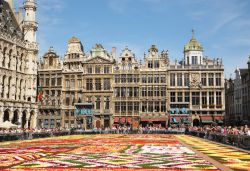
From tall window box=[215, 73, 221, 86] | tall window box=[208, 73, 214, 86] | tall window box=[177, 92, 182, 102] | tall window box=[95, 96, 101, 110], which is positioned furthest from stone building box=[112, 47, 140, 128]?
tall window box=[215, 73, 221, 86]

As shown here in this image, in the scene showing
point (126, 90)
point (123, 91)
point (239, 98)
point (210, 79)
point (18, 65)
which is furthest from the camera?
point (239, 98)

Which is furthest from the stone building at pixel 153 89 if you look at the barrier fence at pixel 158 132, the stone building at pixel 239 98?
the stone building at pixel 239 98

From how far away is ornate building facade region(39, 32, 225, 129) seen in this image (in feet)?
218

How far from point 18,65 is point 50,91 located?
35.4 feet

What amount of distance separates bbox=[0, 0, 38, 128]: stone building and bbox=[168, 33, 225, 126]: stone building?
26.2 metres

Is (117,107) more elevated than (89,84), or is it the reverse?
(89,84)

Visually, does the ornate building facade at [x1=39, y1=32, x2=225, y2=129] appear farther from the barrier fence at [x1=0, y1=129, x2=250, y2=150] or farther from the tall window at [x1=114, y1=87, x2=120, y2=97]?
the barrier fence at [x1=0, y1=129, x2=250, y2=150]

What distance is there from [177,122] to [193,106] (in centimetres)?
439

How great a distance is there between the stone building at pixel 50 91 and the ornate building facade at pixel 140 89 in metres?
1.03

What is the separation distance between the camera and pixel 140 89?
68812 millimetres

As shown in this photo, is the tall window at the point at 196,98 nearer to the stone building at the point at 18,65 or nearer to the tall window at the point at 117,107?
the tall window at the point at 117,107

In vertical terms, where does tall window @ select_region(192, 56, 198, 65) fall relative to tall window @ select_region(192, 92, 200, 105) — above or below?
above

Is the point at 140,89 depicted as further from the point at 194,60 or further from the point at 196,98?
the point at 194,60

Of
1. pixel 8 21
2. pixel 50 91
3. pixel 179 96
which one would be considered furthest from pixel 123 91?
pixel 8 21
